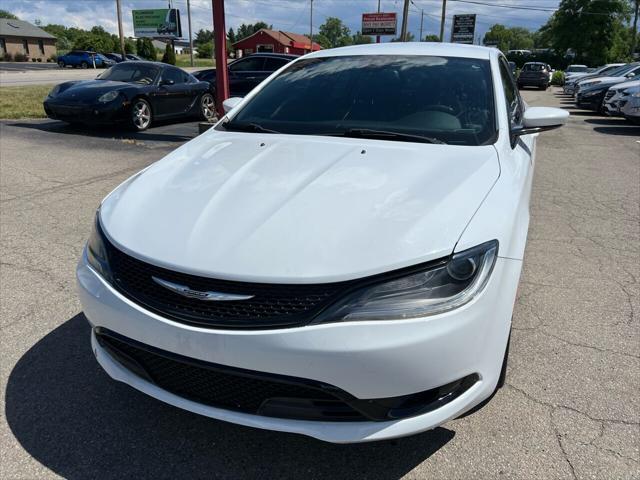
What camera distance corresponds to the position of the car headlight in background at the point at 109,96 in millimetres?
9391

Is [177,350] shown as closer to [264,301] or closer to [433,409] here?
[264,301]

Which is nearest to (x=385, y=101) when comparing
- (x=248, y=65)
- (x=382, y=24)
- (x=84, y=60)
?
(x=248, y=65)

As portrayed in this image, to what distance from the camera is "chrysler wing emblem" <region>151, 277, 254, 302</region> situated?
68.2 inches

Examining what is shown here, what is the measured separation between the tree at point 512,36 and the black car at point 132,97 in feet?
412

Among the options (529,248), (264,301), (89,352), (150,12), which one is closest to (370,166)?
(264,301)

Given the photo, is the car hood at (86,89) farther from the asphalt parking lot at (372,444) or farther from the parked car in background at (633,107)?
the parked car in background at (633,107)

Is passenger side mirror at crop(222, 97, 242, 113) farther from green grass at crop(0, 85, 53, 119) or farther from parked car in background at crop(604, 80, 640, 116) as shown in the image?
parked car in background at crop(604, 80, 640, 116)

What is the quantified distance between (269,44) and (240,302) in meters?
77.0

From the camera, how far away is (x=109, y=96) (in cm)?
945

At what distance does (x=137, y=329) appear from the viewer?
1.87 meters

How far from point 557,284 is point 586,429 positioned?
163cm

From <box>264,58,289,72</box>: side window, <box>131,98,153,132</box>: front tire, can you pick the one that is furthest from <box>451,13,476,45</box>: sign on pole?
<box>131,98,153,132</box>: front tire

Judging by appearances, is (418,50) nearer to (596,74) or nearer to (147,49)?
(596,74)

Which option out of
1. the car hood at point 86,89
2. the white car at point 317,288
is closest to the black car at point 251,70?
the car hood at point 86,89
